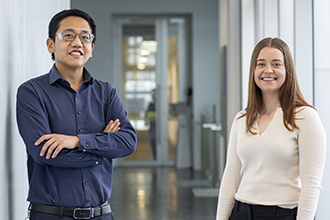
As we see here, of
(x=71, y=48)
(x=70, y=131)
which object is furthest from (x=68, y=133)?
(x=71, y=48)

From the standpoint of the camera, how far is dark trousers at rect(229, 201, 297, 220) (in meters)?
1.81

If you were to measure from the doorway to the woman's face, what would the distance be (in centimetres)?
687

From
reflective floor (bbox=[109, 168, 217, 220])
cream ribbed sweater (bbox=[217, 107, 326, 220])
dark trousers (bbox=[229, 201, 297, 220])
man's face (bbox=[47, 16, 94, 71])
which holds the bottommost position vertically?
reflective floor (bbox=[109, 168, 217, 220])

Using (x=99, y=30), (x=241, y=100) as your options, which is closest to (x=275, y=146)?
(x=241, y=100)

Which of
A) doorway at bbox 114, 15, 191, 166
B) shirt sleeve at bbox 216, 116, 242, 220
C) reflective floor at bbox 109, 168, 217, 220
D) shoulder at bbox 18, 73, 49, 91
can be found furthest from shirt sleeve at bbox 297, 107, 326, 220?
doorway at bbox 114, 15, 191, 166

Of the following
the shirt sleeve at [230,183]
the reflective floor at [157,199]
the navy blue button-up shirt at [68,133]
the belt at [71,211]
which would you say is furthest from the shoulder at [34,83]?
the reflective floor at [157,199]

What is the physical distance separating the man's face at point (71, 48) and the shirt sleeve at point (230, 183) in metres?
0.88

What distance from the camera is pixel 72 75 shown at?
2023 mm

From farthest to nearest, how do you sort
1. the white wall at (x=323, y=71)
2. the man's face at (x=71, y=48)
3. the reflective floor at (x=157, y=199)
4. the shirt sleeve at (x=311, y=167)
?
1. the reflective floor at (x=157, y=199)
2. the white wall at (x=323, y=71)
3. the man's face at (x=71, y=48)
4. the shirt sleeve at (x=311, y=167)

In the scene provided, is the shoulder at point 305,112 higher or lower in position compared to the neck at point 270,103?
lower

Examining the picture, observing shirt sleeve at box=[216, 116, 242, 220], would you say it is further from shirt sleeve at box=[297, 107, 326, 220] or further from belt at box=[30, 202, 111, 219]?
belt at box=[30, 202, 111, 219]

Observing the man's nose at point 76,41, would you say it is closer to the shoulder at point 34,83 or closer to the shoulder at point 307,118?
the shoulder at point 34,83

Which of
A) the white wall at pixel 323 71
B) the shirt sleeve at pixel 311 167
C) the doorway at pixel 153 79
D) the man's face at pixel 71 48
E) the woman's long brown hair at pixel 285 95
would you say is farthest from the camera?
the doorway at pixel 153 79

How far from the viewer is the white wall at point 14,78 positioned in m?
1.88
